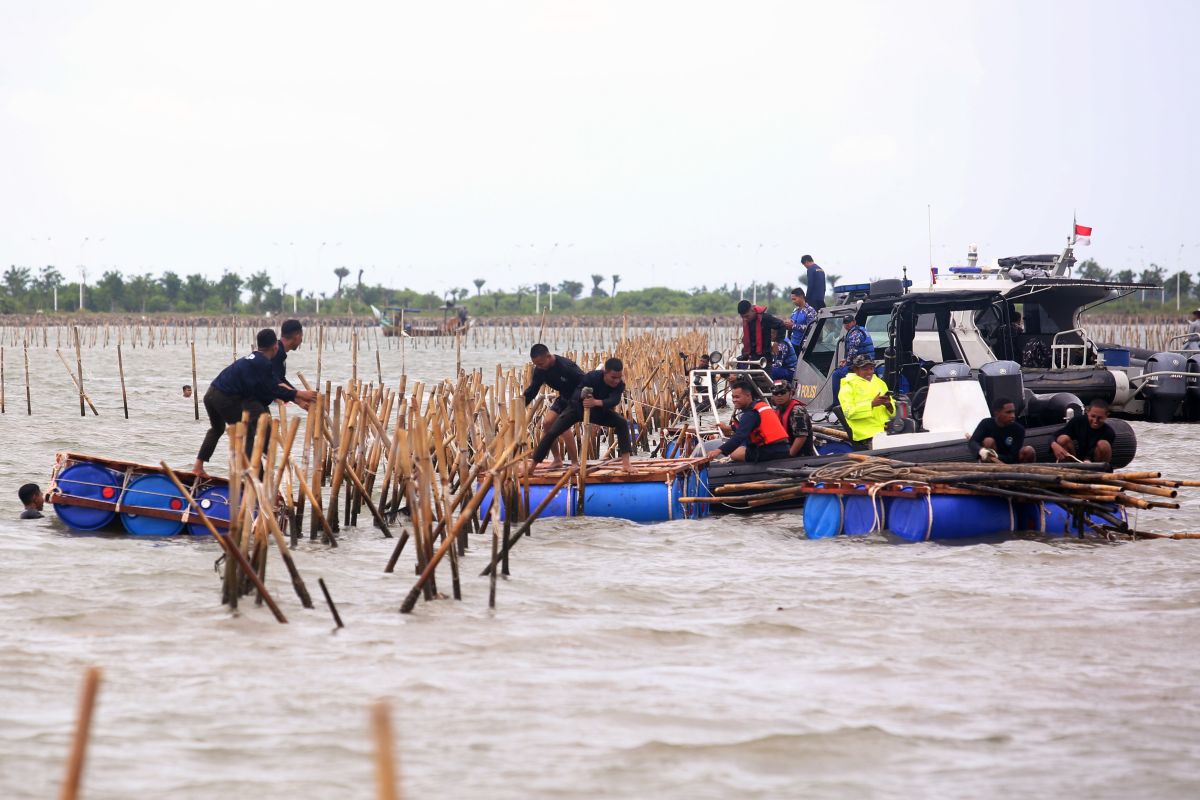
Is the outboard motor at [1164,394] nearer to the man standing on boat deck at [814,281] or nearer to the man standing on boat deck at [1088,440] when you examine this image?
the man standing on boat deck at [814,281]

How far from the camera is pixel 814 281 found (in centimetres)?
1630

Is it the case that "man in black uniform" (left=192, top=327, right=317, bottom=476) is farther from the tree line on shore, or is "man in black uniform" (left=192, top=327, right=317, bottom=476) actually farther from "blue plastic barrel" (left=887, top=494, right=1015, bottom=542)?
the tree line on shore

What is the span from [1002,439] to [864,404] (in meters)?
1.37

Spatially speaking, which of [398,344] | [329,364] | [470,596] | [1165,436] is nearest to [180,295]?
[398,344]

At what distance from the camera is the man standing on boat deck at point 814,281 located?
16.2 m

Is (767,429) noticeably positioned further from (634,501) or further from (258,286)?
(258,286)

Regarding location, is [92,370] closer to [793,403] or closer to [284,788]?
[793,403]

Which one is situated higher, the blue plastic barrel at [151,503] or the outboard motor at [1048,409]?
the outboard motor at [1048,409]

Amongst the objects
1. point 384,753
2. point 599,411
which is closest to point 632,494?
point 599,411

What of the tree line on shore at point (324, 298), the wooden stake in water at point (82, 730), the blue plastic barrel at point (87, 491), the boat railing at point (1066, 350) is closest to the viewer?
the wooden stake in water at point (82, 730)

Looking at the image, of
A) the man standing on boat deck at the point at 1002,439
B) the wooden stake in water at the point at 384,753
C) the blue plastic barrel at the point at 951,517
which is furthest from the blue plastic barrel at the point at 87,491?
the wooden stake in water at the point at 384,753

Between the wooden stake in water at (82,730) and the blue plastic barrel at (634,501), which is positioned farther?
the blue plastic barrel at (634,501)

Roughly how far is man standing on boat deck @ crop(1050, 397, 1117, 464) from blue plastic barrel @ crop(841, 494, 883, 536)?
173cm

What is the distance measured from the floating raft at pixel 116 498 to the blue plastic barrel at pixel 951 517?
5131mm
